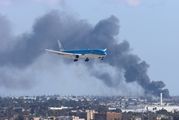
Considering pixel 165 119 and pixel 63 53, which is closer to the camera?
pixel 63 53

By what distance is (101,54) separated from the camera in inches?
3969

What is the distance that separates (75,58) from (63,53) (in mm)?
2687

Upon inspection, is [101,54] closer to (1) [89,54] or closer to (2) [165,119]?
(1) [89,54]

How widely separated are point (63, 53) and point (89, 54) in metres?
3.90

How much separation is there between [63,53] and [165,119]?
101 meters

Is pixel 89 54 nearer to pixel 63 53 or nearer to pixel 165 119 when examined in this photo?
pixel 63 53

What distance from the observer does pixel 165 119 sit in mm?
198750

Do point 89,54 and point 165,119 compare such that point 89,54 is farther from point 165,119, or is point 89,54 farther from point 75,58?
point 165,119

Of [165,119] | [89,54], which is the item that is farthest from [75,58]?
[165,119]

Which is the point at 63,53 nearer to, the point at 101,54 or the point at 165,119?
the point at 101,54

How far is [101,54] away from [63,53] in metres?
5.49

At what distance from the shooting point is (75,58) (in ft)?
329

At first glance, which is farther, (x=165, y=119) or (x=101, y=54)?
(x=165, y=119)

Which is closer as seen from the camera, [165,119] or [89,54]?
[89,54]
